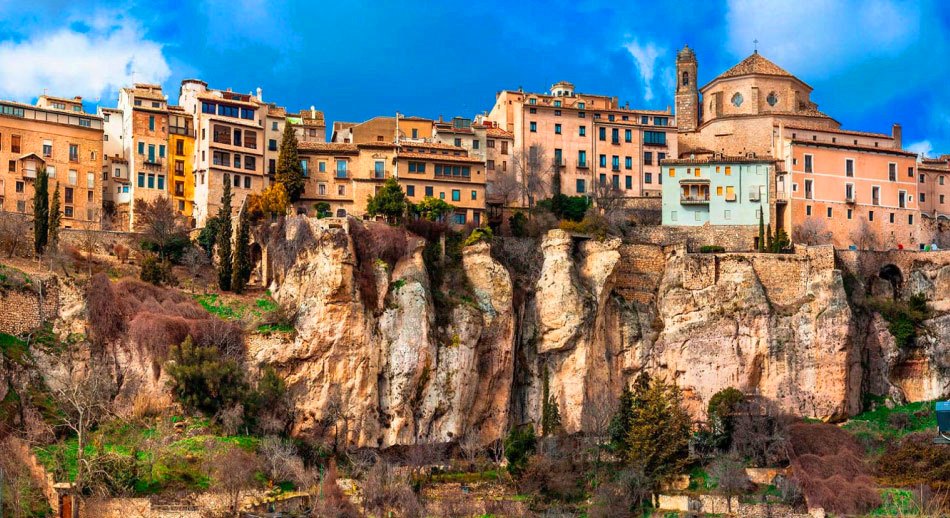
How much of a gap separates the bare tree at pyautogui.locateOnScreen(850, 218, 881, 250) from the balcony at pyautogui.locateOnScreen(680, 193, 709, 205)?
7.80 meters

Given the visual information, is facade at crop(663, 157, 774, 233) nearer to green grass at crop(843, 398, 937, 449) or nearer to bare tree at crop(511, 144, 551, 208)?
bare tree at crop(511, 144, 551, 208)

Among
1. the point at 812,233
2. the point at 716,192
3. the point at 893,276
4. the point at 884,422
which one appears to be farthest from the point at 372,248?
the point at 893,276

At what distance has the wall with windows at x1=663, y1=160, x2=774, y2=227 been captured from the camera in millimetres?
79875

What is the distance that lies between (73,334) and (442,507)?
1626 cm

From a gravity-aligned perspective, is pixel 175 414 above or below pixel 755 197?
below

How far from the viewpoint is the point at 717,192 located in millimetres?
80312

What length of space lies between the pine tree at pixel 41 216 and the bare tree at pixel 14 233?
0.50m

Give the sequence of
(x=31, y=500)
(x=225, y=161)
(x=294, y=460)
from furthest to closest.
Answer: (x=225, y=161) < (x=294, y=460) < (x=31, y=500)

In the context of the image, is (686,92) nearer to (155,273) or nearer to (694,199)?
(694,199)

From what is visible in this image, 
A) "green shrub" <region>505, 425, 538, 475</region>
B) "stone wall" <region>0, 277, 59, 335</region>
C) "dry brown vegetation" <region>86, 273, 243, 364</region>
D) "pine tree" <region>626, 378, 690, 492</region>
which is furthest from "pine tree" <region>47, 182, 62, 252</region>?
"pine tree" <region>626, 378, 690, 492</region>

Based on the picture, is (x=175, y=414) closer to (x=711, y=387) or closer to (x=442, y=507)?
(x=442, y=507)

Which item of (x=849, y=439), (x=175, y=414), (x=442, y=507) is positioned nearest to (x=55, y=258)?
(x=175, y=414)

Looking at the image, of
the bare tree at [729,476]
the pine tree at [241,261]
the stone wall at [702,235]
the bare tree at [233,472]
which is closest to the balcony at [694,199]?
the stone wall at [702,235]

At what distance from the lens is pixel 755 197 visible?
8012cm
